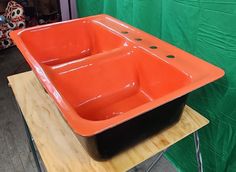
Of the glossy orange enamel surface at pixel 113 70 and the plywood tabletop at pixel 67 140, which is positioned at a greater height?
the glossy orange enamel surface at pixel 113 70

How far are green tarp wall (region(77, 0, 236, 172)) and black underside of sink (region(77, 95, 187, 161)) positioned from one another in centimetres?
26

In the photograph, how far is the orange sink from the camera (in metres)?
0.50

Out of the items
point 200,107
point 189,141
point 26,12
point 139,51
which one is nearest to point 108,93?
point 139,51

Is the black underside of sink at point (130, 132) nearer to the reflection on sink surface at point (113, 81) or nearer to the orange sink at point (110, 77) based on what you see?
the orange sink at point (110, 77)

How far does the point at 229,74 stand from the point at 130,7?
2.01 ft

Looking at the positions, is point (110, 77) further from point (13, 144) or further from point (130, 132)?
point (13, 144)

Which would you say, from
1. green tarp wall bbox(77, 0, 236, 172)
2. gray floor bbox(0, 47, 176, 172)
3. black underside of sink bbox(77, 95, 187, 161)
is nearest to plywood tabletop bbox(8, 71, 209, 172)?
black underside of sink bbox(77, 95, 187, 161)

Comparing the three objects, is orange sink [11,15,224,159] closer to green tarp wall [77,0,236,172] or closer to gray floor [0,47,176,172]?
green tarp wall [77,0,236,172]

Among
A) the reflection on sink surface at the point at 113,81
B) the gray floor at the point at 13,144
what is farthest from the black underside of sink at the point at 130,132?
the gray floor at the point at 13,144

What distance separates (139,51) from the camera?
2.62 ft

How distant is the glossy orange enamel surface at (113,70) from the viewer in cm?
65

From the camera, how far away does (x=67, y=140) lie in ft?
2.13

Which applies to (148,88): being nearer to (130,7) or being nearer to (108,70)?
(108,70)

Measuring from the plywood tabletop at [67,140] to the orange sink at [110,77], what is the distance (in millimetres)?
40
